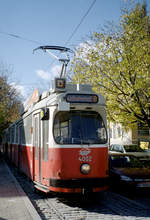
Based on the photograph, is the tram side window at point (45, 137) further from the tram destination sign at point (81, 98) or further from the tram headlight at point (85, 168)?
the tram headlight at point (85, 168)

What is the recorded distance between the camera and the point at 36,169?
358 inches

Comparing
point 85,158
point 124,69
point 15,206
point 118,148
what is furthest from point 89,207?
point 118,148

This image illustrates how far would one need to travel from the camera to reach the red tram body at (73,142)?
7410 millimetres

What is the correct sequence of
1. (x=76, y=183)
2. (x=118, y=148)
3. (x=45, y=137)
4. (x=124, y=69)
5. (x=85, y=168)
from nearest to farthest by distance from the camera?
(x=76, y=183), (x=85, y=168), (x=45, y=137), (x=124, y=69), (x=118, y=148)

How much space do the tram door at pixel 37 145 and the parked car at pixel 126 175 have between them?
2.78 metres

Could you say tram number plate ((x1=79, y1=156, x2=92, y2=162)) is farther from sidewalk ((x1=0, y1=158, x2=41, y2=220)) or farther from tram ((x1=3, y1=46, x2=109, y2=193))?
sidewalk ((x1=0, y1=158, x2=41, y2=220))

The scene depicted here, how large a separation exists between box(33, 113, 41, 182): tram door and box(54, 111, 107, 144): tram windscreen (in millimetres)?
1287

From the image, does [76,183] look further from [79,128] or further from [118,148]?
[118,148]

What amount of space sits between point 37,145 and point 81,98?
7.55 ft

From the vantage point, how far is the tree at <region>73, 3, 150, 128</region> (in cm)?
1257

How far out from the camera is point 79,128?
7777 millimetres

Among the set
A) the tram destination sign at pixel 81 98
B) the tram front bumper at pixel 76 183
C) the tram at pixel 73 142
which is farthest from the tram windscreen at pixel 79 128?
the tram front bumper at pixel 76 183

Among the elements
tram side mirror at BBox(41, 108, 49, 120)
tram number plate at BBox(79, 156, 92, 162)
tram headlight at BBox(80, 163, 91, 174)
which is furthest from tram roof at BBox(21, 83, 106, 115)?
tram headlight at BBox(80, 163, 91, 174)

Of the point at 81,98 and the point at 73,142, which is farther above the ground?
the point at 81,98
